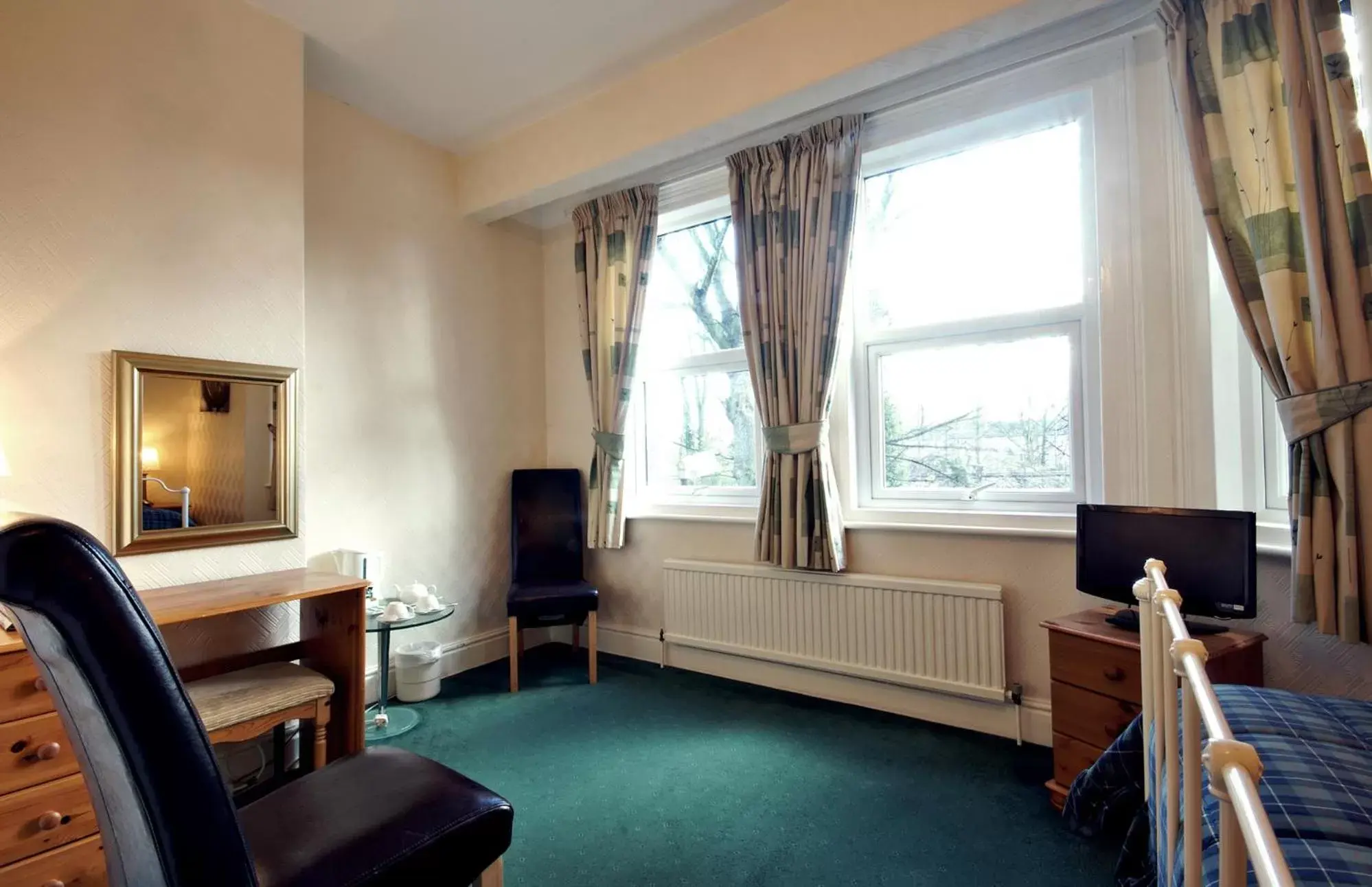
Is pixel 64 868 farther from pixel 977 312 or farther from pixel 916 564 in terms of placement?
pixel 977 312

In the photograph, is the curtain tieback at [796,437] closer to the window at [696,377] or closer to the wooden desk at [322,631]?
the window at [696,377]

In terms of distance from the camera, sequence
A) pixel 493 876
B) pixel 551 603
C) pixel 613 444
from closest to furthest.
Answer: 1. pixel 493 876
2. pixel 551 603
3. pixel 613 444

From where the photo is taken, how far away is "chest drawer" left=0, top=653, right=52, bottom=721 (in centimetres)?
141

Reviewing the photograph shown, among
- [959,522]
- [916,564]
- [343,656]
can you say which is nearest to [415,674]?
[343,656]

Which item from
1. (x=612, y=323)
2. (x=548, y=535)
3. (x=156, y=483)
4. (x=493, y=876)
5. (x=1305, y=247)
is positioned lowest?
(x=493, y=876)

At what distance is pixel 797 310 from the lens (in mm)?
2861

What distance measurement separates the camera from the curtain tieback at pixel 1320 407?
1.72 meters

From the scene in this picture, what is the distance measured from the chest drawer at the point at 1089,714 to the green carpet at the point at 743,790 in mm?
274

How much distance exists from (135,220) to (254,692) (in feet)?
5.32

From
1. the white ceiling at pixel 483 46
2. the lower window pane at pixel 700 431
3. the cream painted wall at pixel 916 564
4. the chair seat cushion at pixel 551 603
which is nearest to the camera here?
the cream painted wall at pixel 916 564

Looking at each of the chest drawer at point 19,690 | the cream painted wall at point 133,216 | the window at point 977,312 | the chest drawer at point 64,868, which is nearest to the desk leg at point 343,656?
the cream painted wall at point 133,216

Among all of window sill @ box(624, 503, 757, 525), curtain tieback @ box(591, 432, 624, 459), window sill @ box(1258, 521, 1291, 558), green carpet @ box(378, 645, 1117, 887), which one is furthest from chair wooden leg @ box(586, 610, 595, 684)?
window sill @ box(1258, 521, 1291, 558)

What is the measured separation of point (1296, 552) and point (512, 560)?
3276mm

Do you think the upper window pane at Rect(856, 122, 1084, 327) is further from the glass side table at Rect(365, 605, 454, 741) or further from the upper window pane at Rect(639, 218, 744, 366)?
the glass side table at Rect(365, 605, 454, 741)
